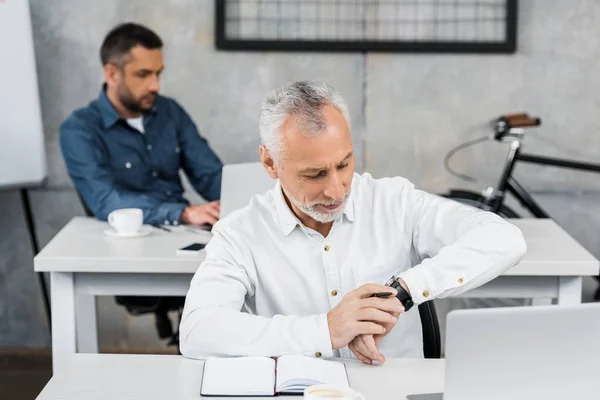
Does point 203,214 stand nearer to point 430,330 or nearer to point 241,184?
point 241,184

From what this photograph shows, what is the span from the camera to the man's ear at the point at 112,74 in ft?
11.3

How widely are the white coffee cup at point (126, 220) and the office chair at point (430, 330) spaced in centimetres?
115

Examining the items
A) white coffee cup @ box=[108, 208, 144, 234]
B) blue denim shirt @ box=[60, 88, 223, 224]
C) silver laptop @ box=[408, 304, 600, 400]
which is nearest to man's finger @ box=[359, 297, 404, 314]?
silver laptop @ box=[408, 304, 600, 400]

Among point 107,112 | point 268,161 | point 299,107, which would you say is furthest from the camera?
point 107,112

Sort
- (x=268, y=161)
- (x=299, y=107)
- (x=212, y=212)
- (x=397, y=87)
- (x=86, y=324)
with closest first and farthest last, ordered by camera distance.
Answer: (x=299, y=107) → (x=268, y=161) → (x=86, y=324) → (x=212, y=212) → (x=397, y=87)

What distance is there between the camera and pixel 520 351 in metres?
1.27

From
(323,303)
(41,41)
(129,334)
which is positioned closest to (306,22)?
(41,41)

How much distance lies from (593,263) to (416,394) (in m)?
1.11

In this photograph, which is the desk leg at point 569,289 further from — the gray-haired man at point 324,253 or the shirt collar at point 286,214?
the shirt collar at point 286,214

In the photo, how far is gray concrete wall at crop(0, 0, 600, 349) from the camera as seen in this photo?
3.90 metres

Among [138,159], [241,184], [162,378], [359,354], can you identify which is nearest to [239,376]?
[162,378]

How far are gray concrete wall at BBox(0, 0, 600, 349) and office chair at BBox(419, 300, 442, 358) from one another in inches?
79.9

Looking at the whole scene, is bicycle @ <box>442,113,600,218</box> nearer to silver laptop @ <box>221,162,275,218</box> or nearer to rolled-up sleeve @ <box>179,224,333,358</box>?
silver laptop @ <box>221,162,275,218</box>

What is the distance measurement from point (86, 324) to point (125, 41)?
1.27 meters
